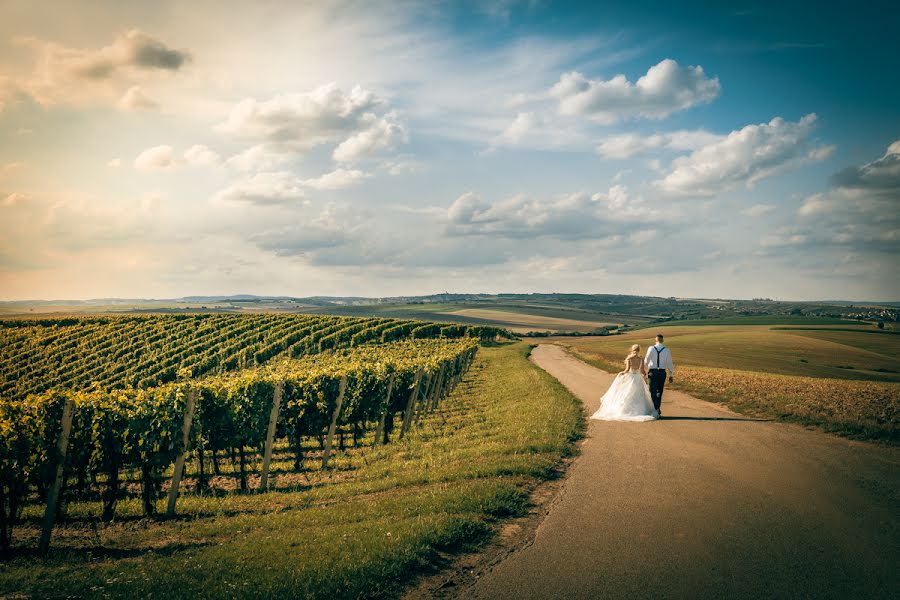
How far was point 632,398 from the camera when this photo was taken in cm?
1673

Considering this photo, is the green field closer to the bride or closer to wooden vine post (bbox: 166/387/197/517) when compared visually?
the bride

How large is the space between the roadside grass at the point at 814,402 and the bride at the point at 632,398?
373 centimetres

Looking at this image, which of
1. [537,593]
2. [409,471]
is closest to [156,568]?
[537,593]

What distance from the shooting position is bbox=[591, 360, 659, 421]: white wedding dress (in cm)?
1655

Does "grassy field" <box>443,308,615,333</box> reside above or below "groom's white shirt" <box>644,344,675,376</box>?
below

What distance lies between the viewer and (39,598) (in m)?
6.02

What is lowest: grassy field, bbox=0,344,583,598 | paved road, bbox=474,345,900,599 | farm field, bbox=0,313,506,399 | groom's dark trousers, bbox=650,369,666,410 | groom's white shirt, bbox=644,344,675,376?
farm field, bbox=0,313,506,399

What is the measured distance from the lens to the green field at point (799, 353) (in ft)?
148

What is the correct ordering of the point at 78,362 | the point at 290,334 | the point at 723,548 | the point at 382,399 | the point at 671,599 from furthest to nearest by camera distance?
the point at 290,334 → the point at 78,362 → the point at 382,399 → the point at 723,548 → the point at 671,599

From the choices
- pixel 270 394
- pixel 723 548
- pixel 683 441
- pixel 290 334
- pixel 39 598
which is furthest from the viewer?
pixel 290 334

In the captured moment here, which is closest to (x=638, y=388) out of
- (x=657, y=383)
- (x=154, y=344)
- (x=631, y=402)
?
(x=631, y=402)

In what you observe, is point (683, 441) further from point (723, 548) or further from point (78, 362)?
point (78, 362)

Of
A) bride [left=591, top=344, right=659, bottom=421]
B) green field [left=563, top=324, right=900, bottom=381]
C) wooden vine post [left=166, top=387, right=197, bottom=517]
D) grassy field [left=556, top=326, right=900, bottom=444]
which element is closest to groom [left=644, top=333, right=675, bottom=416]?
bride [left=591, top=344, right=659, bottom=421]

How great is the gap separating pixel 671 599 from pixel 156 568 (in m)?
6.54
